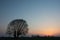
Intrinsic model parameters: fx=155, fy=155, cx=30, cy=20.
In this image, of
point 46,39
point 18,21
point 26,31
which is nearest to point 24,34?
point 26,31

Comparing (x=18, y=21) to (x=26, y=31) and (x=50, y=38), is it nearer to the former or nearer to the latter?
(x=26, y=31)

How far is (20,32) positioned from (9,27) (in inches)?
146

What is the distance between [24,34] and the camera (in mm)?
45375

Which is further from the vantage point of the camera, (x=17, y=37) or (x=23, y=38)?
(x=23, y=38)

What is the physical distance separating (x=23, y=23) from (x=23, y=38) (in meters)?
4.98

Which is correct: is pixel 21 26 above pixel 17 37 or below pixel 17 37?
above

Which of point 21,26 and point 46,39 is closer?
point 21,26

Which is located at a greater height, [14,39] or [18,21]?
[18,21]

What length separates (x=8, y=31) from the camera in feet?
149

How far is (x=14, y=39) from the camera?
44438 mm

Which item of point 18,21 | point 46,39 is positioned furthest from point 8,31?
point 46,39

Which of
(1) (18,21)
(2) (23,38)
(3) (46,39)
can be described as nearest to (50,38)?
(3) (46,39)

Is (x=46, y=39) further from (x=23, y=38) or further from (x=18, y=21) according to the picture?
(x=18, y=21)

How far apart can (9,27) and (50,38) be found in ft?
45.2
